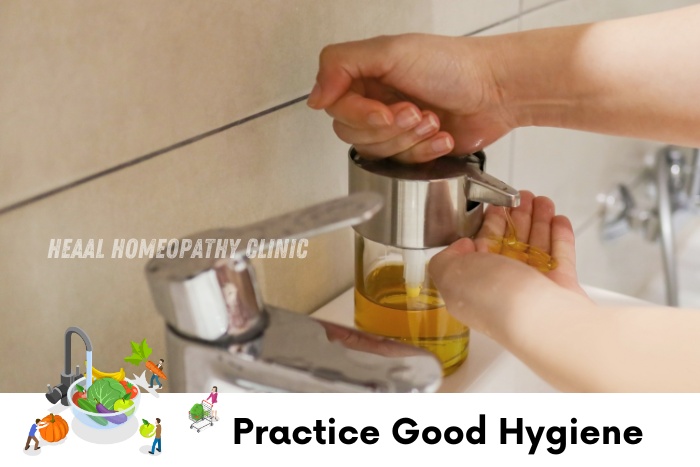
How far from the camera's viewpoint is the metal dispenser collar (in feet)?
1.49

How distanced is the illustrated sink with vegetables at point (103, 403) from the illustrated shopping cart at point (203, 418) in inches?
1.1

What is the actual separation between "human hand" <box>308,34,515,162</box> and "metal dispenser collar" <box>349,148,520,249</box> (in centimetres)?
2

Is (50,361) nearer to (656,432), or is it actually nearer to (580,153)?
(656,432)

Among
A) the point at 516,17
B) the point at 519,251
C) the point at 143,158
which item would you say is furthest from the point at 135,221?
the point at 516,17

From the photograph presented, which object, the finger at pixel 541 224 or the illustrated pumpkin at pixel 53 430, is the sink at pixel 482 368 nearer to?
the finger at pixel 541 224

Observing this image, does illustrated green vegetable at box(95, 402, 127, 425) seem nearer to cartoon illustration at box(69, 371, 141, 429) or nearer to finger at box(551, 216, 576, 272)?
cartoon illustration at box(69, 371, 141, 429)

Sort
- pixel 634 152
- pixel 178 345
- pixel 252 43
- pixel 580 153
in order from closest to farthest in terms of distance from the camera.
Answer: pixel 178 345, pixel 252 43, pixel 580 153, pixel 634 152

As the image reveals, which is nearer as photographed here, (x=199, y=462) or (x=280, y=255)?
(x=199, y=462)

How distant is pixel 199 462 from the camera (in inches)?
14.8

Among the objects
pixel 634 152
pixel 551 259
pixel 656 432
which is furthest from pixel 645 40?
pixel 634 152

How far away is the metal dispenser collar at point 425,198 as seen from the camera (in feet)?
1.49

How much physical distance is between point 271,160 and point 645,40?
0.88 ft

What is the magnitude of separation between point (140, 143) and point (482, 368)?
0.28m

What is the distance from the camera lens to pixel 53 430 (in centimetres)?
36
